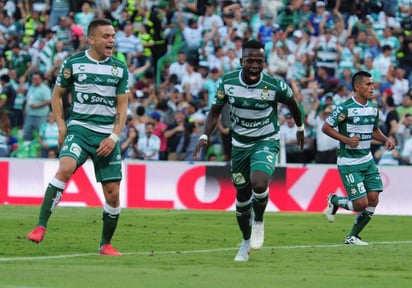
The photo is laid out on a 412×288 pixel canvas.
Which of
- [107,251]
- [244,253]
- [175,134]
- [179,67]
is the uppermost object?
[244,253]

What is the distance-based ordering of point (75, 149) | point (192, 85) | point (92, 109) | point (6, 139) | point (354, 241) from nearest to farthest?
point (75, 149), point (92, 109), point (354, 241), point (6, 139), point (192, 85)

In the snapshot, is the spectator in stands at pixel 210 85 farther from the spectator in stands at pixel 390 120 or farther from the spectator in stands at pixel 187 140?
the spectator in stands at pixel 390 120

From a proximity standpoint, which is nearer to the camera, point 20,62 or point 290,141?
point 290,141

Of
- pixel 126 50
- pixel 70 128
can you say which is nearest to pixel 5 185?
pixel 126 50

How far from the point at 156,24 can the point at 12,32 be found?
4.12 meters

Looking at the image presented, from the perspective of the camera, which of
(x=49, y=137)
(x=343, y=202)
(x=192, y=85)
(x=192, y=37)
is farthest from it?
(x=192, y=37)

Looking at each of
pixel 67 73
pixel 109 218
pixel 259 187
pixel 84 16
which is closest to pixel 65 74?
pixel 67 73

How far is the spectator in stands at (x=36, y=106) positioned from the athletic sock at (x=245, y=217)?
1512 centimetres

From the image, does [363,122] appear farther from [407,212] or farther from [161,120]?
[161,120]

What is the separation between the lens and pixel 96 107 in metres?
12.7

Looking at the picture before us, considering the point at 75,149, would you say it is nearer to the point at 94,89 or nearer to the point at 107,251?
the point at 94,89

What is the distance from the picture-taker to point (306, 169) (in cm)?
2392

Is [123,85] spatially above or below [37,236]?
above

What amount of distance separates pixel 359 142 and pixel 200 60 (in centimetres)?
1330
